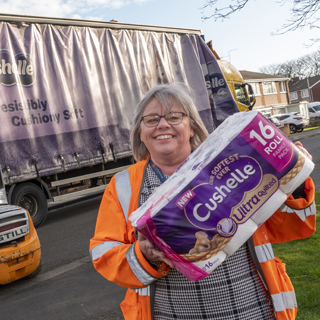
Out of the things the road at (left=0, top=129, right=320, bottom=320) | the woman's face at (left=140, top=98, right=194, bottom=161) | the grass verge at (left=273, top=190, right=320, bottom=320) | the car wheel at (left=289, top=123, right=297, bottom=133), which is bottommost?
the car wheel at (left=289, top=123, right=297, bottom=133)

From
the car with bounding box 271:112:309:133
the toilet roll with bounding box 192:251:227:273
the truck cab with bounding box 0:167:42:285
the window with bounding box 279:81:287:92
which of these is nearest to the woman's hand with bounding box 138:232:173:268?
the toilet roll with bounding box 192:251:227:273

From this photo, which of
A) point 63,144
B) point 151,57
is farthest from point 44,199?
point 151,57

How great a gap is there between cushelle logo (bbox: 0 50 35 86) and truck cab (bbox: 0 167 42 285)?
360 centimetres

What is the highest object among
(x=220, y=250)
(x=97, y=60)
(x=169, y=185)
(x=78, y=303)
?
(x=97, y=60)

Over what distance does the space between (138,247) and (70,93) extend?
787 cm

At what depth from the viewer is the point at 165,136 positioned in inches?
72.8

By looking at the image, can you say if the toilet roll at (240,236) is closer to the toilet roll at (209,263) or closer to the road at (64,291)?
the toilet roll at (209,263)

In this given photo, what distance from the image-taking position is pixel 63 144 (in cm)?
880

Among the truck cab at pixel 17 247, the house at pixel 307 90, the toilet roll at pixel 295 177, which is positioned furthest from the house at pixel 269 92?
the toilet roll at pixel 295 177

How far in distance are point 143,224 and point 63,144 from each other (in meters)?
7.68

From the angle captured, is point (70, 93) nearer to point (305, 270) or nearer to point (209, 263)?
point (305, 270)

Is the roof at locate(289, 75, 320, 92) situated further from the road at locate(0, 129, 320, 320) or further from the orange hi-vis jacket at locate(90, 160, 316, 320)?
the orange hi-vis jacket at locate(90, 160, 316, 320)

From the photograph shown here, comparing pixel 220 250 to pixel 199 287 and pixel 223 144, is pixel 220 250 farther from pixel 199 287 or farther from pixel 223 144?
pixel 223 144

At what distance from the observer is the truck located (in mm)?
8094
